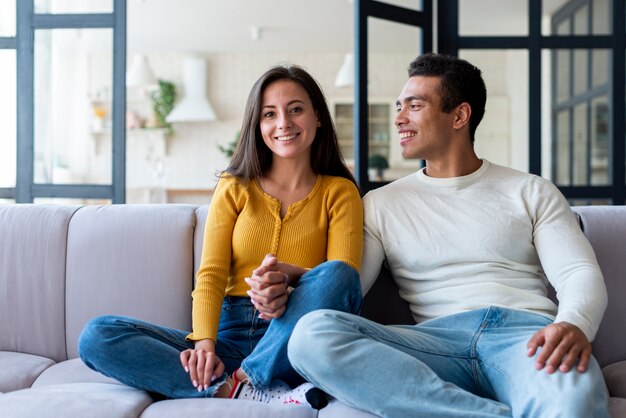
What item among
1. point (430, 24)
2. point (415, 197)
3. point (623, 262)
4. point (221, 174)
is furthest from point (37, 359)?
point (430, 24)

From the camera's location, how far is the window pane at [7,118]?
11.3 feet

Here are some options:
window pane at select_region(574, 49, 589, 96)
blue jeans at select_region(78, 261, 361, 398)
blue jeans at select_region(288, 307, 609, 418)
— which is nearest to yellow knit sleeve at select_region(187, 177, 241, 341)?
blue jeans at select_region(78, 261, 361, 398)

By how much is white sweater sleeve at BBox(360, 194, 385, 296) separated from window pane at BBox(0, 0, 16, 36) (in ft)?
7.13

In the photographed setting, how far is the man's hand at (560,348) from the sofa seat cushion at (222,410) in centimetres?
51

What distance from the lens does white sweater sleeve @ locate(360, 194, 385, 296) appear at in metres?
2.05

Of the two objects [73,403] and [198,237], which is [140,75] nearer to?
[198,237]

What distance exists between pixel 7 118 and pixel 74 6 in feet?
2.03

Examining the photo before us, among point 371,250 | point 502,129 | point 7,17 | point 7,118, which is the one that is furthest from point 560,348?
point 502,129

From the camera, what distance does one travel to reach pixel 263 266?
1.76 m

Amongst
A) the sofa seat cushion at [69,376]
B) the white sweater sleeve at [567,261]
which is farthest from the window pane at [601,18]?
the sofa seat cushion at [69,376]

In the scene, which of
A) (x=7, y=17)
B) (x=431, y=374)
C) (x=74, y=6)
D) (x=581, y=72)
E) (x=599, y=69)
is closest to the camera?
(x=431, y=374)

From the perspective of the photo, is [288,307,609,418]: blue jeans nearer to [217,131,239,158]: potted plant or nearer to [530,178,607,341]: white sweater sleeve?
[530,178,607,341]: white sweater sleeve

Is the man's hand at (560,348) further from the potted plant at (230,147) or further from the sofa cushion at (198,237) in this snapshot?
the potted plant at (230,147)

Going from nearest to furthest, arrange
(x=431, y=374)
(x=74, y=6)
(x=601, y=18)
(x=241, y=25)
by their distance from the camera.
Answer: (x=431, y=374)
(x=74, y=6)
(x=601, y=18)
(x=241, y=25)
